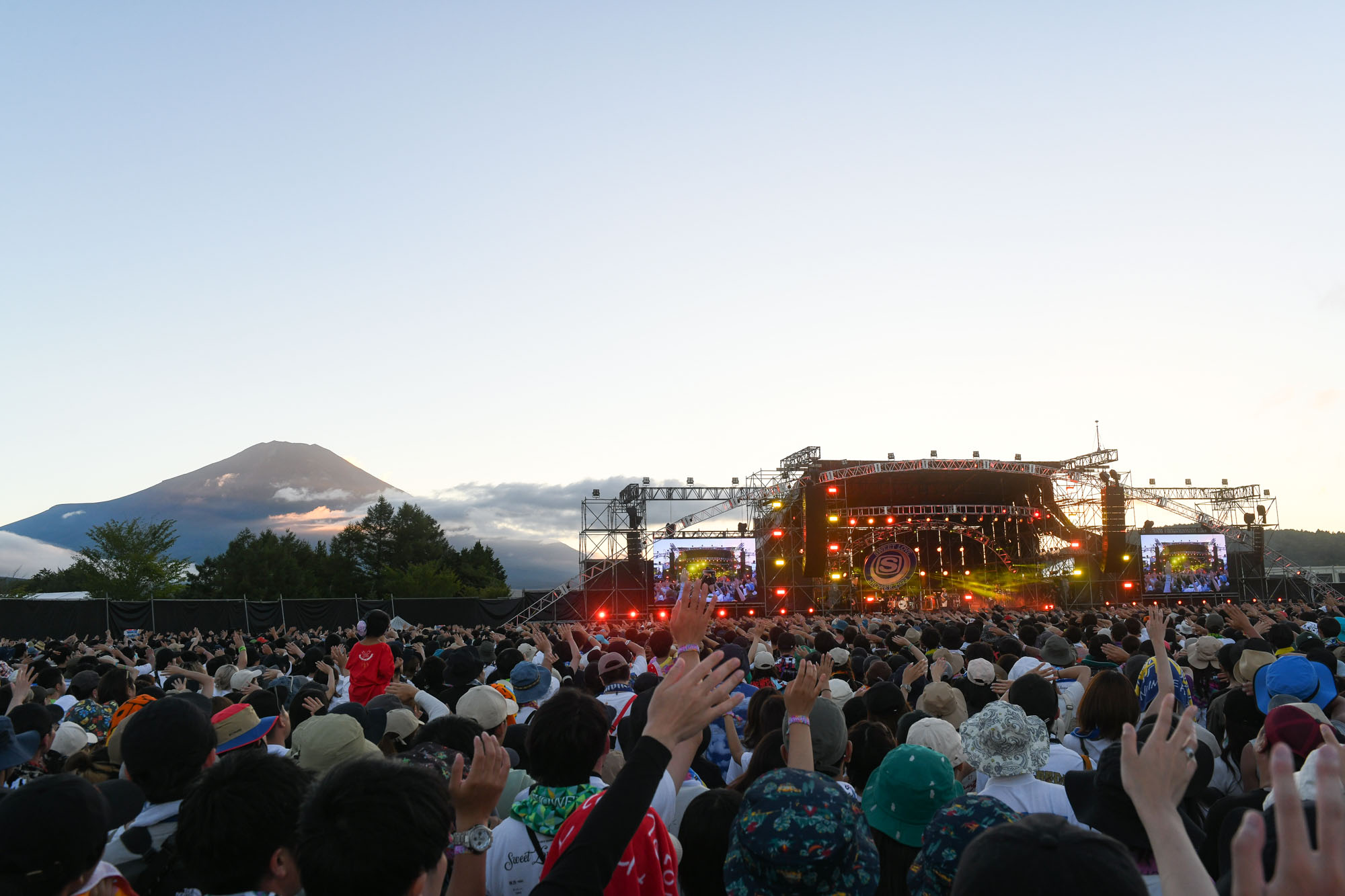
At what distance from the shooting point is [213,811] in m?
2.36

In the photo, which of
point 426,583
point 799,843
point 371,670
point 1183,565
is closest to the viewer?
point 799,843

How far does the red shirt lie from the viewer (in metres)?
7.13

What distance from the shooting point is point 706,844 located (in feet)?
9.43

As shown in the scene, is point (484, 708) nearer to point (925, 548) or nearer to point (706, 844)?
point (706, 844)

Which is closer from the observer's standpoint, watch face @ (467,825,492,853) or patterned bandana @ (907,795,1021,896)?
watch face @ (467,825,492,853)

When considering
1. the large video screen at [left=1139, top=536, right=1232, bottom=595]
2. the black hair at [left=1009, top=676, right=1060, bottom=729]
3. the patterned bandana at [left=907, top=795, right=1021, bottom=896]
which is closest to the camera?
the patterned bandana at [left=907, top=795, right=1021, bottom=896]

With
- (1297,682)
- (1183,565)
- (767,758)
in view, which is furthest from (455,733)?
(1183,565)

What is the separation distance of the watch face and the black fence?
17997 mm

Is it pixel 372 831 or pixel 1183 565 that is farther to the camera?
pixel 1183 565

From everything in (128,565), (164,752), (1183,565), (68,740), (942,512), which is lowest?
(1183,565)

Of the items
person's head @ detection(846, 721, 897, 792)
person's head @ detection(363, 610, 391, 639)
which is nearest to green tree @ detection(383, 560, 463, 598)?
person's head @ detection(363, 610, 391, 639)

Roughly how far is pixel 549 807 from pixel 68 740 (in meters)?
3.94

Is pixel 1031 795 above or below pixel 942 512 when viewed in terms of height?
below

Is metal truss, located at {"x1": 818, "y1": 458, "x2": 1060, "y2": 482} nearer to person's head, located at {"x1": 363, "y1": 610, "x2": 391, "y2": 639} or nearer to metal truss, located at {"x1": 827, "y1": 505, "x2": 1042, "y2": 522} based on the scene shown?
metal truss, located at {"x1": 827, "y1": 505, "x2": 1042, "y2": 522}
